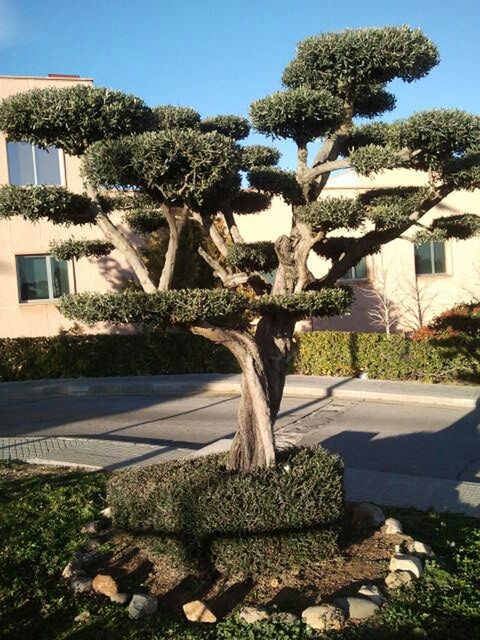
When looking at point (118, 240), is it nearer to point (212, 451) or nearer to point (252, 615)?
point (252, 615)

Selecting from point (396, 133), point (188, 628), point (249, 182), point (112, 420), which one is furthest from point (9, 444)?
point (396, 133)

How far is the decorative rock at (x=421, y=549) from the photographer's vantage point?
4727 millimetres

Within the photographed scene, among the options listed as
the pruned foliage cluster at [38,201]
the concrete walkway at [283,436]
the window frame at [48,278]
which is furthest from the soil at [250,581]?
the window frame at [48,278]

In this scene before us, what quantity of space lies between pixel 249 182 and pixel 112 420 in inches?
287

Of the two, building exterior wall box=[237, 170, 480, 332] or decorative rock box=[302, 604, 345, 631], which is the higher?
building exterior wall box=[237, 170, 480, 332]

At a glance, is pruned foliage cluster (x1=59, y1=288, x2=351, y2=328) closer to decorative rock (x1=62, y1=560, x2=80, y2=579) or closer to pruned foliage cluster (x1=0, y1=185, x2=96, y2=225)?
pruned foliage cluster (x1=0, y1=185, x2=96, y2=225)

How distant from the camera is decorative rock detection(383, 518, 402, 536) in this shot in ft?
16.9

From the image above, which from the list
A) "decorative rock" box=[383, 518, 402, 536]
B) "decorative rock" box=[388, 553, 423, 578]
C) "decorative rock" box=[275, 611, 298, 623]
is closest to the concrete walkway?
"decorative rock" box=[383, 518, 402, 536]

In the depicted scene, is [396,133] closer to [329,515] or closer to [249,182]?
[249,182]

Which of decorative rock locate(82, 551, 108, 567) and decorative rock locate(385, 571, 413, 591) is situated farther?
decorative rock locate(82, 551, 108, 567)

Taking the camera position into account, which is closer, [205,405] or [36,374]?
[205,405]

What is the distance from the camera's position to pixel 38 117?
4.81m

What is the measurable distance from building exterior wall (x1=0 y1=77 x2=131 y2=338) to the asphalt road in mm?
4888

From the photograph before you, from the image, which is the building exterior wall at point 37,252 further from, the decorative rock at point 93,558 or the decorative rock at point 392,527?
the decorative rock at point 392,527
